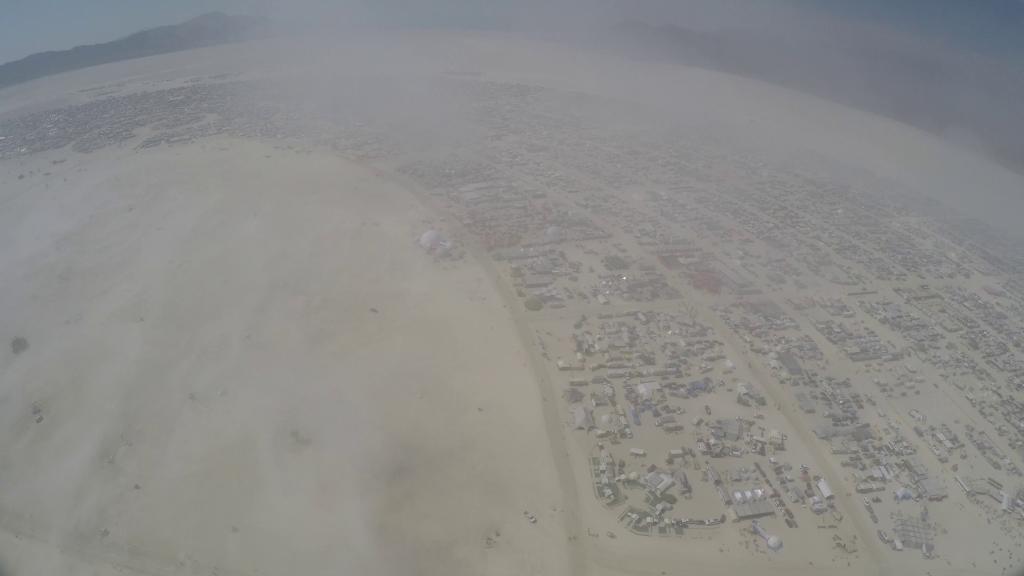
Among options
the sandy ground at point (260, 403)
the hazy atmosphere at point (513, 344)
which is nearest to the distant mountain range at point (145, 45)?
the hazy atmosphere at point (513, 344)

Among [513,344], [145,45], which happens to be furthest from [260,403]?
[145,45]

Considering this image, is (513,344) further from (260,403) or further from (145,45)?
(145,45)

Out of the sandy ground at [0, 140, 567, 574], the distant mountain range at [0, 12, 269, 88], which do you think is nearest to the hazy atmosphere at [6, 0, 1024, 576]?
the sandy ground at [0, 140, 567, 574]

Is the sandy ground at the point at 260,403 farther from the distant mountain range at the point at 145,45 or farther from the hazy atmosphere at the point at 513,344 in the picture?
the distant mountain range at the point at 145,45

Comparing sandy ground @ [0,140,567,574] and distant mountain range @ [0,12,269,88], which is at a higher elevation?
distant mountain range @ [0,12,269,88]

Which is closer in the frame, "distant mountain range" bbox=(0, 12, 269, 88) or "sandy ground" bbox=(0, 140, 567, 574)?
"sandy ground" bbox=(0, 140, 567, 574)

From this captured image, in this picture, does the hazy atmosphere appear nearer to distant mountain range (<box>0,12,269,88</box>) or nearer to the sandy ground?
the sandy ground

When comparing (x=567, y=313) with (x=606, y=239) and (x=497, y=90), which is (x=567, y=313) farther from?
(x=497, y=90)
